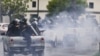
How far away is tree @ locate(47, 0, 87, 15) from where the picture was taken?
2638 inches

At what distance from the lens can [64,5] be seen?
7044 cm

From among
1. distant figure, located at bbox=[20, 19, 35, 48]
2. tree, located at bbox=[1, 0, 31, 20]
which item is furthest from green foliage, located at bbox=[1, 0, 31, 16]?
distant figure, located at bbox=[20, 19, 35, 48]

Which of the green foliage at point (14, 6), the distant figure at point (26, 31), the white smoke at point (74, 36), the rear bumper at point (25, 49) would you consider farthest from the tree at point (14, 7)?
the rear bumper at point (25, 49)

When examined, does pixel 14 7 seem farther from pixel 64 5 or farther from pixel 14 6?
pixel 64 5

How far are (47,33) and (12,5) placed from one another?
112 ft

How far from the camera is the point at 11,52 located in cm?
1739

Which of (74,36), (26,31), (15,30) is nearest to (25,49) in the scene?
(26,31)

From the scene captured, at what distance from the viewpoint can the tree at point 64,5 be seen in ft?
220

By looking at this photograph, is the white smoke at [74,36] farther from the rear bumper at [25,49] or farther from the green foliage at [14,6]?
the green foliage at [14,6]

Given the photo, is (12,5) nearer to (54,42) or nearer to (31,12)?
(31,12)

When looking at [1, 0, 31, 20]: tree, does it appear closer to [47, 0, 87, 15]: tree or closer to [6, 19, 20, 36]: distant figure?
[47, 0, 87, 15]: tree


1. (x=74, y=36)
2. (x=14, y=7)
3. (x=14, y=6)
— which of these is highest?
(x=74, y=36)

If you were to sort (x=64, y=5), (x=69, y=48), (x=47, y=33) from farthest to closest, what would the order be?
(x=64, y=5), (x=47, y=33), (x=69, y=48)

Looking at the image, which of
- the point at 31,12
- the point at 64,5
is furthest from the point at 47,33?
the point at 31,12
